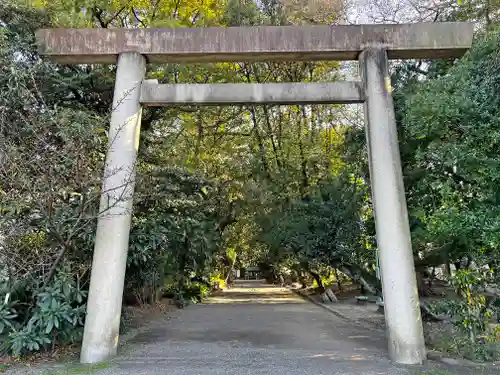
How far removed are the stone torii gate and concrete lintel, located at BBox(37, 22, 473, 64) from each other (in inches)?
0.7

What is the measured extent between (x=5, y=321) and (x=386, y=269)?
596 centimetres

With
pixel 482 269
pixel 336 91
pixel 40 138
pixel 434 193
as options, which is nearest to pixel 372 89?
pixel 336 91

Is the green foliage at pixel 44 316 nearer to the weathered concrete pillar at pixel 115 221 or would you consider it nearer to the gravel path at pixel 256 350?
the weathered concrete pillar at pixel 115 221

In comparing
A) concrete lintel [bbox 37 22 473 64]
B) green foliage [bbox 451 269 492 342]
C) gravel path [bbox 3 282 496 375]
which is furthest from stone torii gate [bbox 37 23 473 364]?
gravel path [bbox 3 282 496 375]

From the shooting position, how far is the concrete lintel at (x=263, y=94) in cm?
694

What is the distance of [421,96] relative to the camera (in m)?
6.53

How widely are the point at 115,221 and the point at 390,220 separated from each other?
4517 mm

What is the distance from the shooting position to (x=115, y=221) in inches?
253

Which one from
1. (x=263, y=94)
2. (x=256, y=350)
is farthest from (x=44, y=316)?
(x=263, y=94)

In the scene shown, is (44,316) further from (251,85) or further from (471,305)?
(471,305)

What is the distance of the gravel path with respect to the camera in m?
5.61

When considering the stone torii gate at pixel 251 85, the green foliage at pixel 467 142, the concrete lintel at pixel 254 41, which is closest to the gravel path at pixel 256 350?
the stone torii gate at pixel 251 85

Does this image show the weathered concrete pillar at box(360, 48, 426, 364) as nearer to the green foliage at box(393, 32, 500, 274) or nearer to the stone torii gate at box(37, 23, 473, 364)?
the stone torii gate at box(37, 23, 473, 364)

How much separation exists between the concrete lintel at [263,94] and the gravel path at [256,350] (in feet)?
14.4
